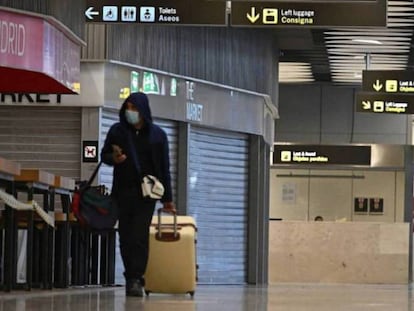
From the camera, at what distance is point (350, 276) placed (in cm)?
2473

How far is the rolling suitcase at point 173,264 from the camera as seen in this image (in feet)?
32.8

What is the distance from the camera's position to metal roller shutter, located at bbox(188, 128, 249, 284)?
61.5 ft

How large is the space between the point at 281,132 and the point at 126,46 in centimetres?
1363

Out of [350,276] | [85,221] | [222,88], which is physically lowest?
[350,276]

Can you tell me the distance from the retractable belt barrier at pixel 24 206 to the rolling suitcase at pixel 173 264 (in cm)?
111

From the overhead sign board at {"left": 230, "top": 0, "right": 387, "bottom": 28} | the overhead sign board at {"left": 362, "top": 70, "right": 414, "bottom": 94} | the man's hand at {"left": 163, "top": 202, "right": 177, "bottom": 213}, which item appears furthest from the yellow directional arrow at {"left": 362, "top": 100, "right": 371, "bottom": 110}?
the man's hand at {"left": 163, "top": 202, "right": 177, "bottom": 213}

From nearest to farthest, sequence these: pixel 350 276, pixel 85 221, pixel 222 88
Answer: pixel 85 221 < pixel 222 88 < pixel 350 276

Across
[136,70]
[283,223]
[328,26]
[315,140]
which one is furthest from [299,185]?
[328,26]

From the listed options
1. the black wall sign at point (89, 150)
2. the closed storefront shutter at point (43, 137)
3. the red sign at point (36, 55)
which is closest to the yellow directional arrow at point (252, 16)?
the red sign at point (36, 55)

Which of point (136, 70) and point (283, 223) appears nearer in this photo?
point (136, 70)

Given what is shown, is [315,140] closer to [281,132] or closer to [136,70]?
[281,132]

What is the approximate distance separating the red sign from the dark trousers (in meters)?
3.64

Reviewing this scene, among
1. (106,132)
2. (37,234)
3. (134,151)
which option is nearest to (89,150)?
(106,132)

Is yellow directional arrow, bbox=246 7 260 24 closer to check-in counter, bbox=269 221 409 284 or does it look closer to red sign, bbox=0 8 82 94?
red sign, bbox=0 8 82 94
